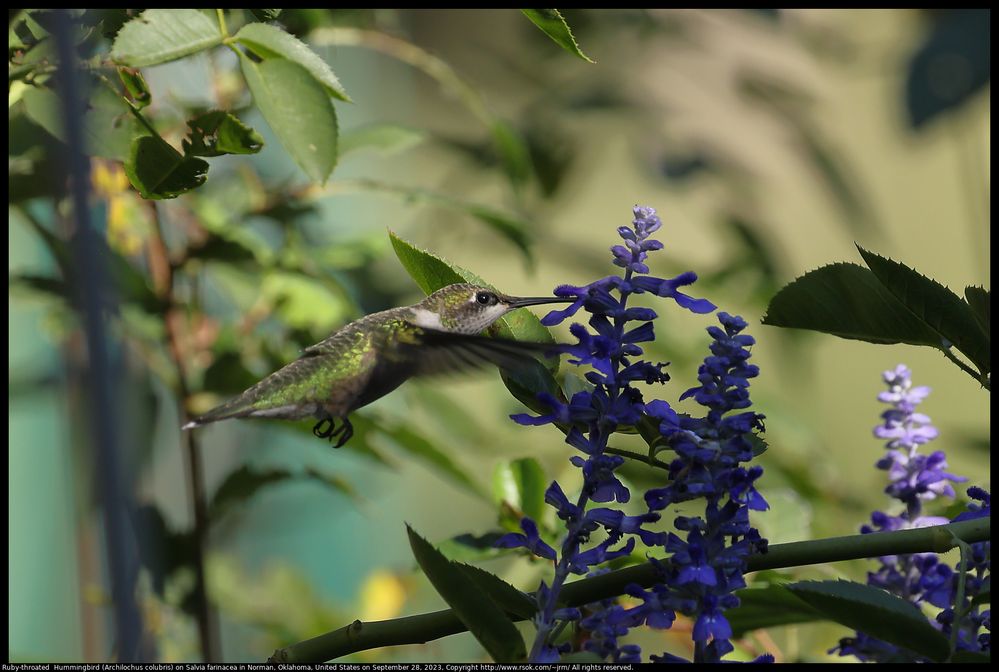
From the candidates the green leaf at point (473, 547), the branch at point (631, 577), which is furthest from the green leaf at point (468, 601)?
Result: the green leaf at point (473, 547)

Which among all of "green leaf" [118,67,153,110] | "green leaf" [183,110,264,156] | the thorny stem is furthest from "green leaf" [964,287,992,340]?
the thorny stem

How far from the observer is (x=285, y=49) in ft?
2.63

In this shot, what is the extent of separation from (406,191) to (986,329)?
79 cm

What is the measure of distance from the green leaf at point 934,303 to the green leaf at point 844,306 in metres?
0.02

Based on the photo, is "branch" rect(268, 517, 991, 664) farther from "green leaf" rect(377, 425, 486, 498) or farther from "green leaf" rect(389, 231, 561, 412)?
"green leaf" rect(377, 425, 486, 498)

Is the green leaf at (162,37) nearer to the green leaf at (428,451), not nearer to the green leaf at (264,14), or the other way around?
the green leaf at (264,14)

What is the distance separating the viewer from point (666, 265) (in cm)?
196

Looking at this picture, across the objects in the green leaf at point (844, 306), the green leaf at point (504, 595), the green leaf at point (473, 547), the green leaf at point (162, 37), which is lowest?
the green leaf at point (504, 595)

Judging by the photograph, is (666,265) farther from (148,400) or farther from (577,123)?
(148,400)

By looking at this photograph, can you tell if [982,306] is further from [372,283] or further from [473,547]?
[372,283]

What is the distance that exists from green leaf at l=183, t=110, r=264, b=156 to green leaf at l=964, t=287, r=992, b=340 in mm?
501

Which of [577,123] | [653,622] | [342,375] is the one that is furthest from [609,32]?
[653,622]

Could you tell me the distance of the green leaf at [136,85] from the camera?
785 mm

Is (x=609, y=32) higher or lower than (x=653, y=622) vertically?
higher
